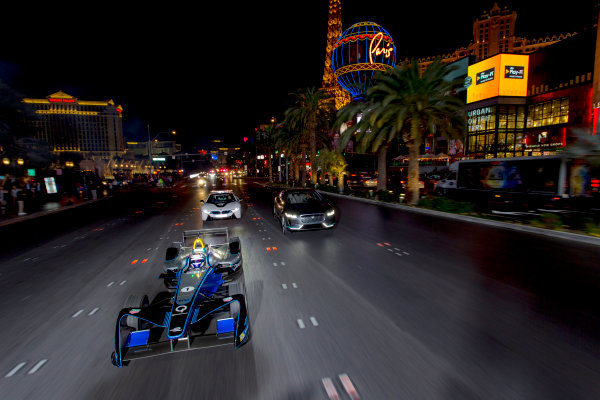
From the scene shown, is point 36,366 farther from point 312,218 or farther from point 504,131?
point 504,131

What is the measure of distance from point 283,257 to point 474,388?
18.8 feet

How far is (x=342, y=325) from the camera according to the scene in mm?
4652

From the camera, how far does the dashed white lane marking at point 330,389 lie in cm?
315

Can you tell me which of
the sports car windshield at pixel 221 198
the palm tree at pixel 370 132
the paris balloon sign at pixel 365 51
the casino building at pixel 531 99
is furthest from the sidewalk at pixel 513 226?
the paris balloon sign at pixel 365 51

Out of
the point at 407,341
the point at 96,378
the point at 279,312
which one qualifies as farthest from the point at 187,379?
the point at 407,341

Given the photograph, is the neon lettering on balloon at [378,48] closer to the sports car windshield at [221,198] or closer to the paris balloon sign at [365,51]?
the paris balloon sign at [365,51]

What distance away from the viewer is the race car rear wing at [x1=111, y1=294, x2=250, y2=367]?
328cm

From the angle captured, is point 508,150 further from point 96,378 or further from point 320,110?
point 96,378

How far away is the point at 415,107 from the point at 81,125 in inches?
7955

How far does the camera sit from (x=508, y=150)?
48.8 m

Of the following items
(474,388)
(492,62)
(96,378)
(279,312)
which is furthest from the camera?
(492,62)

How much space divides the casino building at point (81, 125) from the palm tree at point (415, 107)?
579 feet

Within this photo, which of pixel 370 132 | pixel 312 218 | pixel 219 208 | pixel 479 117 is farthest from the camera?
pixel 479 117

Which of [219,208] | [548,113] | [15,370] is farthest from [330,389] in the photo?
[548,113]
